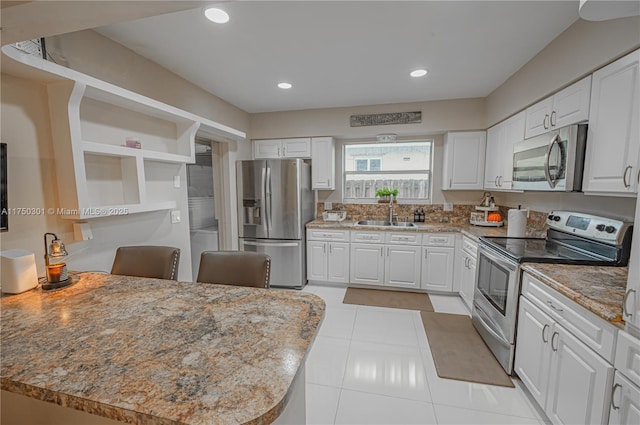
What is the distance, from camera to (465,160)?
140 inches

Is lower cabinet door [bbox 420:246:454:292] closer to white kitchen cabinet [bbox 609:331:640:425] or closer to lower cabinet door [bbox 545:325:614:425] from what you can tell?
lower cabinet door [bbox 545:325:614:425]

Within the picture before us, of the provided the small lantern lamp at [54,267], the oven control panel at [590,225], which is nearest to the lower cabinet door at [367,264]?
the oven control panel at [590,225]

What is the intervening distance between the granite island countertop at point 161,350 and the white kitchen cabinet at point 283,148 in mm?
2934

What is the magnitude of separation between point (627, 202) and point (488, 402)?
65.3 inches

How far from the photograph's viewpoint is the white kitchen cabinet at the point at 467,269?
9.52ft

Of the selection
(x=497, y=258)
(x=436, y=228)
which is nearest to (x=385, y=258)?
(x=436, y=228)

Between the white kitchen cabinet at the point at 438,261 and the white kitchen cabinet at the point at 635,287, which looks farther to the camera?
the white kitchen cabinet at the point at 438,261

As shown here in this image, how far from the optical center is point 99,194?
189 cm

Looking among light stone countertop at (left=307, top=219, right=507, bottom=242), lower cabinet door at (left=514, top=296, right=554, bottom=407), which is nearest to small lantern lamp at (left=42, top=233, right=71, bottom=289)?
light stone countertop at (left=307, top=219, right=507, bottom=242)

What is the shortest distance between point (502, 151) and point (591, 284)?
1968 millimetres

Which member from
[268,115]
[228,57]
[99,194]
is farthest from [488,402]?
[268,115]

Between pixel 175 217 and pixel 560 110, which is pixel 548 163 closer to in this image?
pixel 560 110

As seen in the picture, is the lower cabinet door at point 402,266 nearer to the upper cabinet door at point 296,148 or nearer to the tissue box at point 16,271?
the upper cabinet door at point 296,148

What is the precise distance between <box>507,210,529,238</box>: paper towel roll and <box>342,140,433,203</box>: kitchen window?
1.51m
